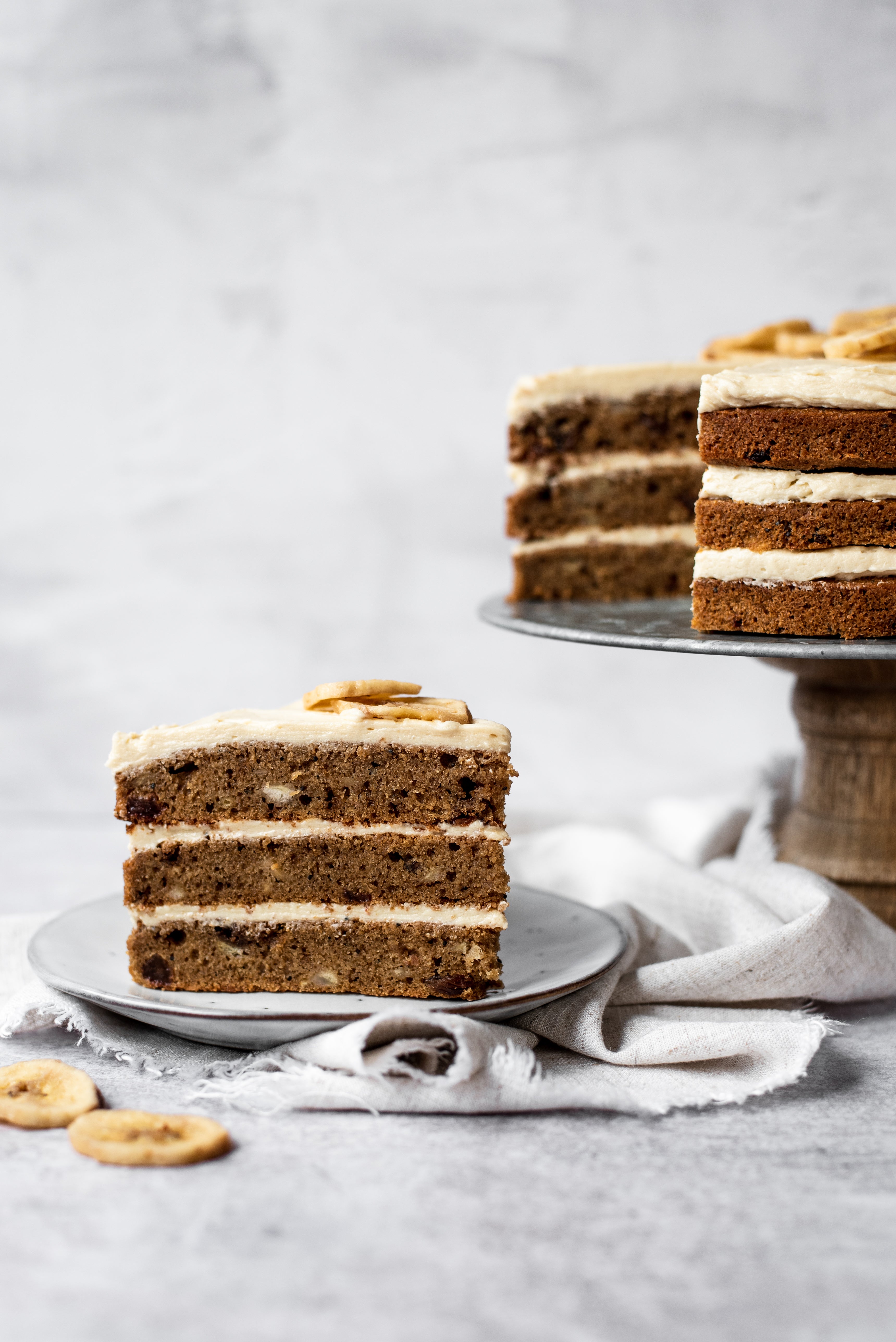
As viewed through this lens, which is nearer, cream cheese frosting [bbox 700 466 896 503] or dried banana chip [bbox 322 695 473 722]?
dried banana chip [bbox 322 695 473 722]

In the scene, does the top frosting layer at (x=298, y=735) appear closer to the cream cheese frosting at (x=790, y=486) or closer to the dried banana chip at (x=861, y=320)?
the cream cheese frosting at (x=790, y=486)

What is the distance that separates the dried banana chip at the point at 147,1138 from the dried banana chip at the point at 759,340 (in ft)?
8.78

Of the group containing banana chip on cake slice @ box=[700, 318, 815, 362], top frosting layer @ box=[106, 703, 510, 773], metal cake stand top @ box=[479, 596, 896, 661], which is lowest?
top frosting layer @ box=[106, 703, 510, 773]

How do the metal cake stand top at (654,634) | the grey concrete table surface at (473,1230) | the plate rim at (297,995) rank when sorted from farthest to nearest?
the metal cake stand top at (654,634)
the plate rim at (297,995)
the grey concrete table surface at (473,1230)

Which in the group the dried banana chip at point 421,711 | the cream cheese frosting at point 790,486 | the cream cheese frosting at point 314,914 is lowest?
the cream cheese frosting at point 314,914

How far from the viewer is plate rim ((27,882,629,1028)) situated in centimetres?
267

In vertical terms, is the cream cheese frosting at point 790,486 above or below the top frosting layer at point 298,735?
above

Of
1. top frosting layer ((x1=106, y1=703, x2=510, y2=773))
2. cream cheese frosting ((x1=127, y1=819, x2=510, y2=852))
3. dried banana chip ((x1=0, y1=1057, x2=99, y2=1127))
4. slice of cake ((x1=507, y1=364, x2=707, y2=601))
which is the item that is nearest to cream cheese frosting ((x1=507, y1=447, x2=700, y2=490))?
slice of cake ((x1=507, y1=364, x2=707, y2=601))

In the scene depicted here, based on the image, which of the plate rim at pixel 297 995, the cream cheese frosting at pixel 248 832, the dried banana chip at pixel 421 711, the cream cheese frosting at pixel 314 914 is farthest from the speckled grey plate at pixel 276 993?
the dried banana chip at pixel 421 711

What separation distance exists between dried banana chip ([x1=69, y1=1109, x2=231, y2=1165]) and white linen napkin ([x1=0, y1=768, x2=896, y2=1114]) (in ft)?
0.49

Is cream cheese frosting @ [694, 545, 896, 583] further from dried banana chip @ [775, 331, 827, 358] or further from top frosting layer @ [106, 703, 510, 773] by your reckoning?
dried banana chip @ [775, 331, 827, 358]

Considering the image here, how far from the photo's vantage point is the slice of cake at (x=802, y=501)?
3.21 metres

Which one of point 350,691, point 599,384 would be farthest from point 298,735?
point 599,384

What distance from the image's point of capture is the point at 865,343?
3.48 meters
